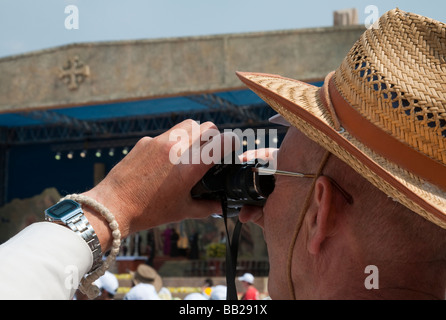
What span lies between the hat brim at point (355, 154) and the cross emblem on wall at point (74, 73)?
611 inches

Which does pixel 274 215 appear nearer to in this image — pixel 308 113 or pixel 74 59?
pixel 308 113

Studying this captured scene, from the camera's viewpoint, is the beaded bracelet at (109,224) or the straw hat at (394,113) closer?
the straw hat at (394,113)

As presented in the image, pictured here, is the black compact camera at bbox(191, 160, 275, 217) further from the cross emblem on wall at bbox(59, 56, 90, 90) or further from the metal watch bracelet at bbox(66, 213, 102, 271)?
the cross emblem on wall at bbox(59, 56, 90, 90)

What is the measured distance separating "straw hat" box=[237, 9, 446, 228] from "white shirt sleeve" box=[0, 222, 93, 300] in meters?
0.61

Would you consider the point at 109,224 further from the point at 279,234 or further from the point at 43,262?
the point at 279,234

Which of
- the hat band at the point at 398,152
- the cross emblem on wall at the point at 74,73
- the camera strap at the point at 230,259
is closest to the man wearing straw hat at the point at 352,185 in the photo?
the hat band at the point at 398,152

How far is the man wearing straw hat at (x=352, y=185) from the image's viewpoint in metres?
1.40

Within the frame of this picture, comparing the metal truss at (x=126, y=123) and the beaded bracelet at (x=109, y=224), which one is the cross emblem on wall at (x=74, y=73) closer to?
the metal truss at (x=126, y=123)

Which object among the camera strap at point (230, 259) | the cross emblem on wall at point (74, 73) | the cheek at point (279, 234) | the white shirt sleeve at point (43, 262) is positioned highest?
the white shirt sleeve at point (43, 262)

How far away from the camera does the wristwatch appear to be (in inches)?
55.4

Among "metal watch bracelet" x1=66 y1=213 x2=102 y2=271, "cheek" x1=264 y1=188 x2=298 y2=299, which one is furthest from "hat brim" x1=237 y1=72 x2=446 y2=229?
"metal watch bracelet" x1=66 y1=213 x2=102 y2=271

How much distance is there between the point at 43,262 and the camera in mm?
1186

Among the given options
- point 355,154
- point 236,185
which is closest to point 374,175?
point 355,154

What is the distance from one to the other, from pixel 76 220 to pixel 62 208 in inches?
1.9
